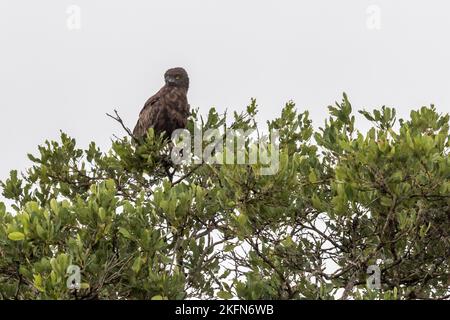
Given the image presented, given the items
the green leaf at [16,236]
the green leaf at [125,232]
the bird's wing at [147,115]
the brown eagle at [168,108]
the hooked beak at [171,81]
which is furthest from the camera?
the hooked beak at [171,81]

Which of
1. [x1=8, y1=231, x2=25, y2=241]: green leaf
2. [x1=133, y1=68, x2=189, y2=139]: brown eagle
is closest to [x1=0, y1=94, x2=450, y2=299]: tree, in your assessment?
[x1=8, y1=231, x2=25, y2=241]: green leaf

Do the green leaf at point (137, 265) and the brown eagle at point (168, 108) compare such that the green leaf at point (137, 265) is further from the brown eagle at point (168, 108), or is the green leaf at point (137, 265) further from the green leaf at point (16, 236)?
the brown eagle at point (168, 108)

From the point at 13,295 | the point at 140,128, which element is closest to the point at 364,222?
the point at 13,295

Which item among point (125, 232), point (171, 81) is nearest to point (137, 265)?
point (125, 232)

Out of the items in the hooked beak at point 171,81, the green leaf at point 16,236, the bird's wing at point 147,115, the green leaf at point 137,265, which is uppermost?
the hooked beak at point 171,81

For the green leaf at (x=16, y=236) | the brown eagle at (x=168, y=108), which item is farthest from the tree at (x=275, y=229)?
the brown eagle at (x=168, y=108)

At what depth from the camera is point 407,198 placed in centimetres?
737

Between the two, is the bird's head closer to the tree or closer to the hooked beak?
the hooked beak

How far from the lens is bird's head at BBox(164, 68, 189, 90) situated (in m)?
13.1

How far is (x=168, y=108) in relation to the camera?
12445 mm

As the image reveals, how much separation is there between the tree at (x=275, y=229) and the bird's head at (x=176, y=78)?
4428mm

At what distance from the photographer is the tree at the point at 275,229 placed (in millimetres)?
7090

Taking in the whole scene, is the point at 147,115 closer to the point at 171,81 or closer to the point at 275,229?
the point at 171,81

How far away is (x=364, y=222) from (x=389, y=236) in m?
0.33
